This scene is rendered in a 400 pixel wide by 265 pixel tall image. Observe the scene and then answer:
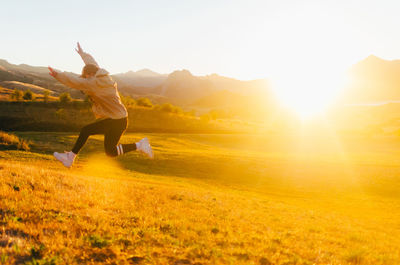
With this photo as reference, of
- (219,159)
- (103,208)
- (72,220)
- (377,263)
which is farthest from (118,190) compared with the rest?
(219,159)

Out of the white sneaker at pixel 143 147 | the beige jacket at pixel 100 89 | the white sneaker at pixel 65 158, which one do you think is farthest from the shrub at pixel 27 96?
the beige jacket at pixel 100 89

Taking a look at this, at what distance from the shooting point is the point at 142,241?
5418 mm

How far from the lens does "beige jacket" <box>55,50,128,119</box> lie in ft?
21.0

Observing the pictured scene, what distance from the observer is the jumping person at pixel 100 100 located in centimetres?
649

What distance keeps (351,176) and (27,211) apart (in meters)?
30.6

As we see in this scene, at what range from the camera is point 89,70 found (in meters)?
6.83

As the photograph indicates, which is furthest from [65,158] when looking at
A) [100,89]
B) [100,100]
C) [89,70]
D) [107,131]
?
[89,70]

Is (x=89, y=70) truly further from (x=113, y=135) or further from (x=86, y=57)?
(x=113, y=135)

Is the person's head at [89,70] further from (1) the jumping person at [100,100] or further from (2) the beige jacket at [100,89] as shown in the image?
(2) the beige jacket at [100,89]

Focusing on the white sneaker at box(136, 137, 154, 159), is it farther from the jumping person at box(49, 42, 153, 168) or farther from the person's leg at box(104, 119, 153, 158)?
the jumping person at box(49, 42, 153, 168)

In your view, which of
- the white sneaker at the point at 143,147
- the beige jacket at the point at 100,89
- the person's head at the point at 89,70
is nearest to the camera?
the beige jacket at the point at 100,89

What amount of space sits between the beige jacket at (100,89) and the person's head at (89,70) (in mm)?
172

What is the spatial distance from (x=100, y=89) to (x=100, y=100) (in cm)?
32

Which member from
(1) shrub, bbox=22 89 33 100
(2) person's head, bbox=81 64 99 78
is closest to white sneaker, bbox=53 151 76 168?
(2) person's head, bbox=81 64 99 78
